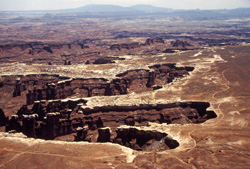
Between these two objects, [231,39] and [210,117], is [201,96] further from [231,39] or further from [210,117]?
[231,39]

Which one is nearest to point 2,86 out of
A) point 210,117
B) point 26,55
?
point 210,117

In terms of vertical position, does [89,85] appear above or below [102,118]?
below

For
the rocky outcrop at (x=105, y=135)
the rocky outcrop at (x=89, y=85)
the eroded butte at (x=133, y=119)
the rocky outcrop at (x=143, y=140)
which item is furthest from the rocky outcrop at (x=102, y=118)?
the rocky outcrop at (x=89, y=85)

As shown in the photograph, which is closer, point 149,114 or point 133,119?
point 133,119

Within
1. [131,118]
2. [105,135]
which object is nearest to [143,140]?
[105,135]

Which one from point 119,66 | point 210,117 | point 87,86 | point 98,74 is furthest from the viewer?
point 119,66

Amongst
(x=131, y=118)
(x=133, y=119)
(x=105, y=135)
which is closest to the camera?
(x=105, y=135)

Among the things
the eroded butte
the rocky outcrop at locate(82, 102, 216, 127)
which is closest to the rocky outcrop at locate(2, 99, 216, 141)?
the rocky outcrop at locate(82, 102, 216, 127)

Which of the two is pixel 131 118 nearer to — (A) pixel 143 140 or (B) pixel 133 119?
(B) pixel 133 119

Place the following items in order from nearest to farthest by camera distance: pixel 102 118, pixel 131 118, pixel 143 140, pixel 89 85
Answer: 1. pixel 143 140
2. pixel 131 118
3. pixel 102 118
4. pixel 89 85
